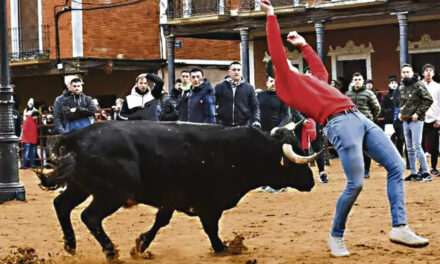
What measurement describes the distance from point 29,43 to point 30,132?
8.23m

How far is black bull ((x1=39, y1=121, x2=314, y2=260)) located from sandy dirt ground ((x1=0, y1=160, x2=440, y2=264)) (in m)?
0.42

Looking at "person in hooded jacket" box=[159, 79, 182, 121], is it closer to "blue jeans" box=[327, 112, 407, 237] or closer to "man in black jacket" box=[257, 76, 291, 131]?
"man in black jacket" box=[257, 76, 291, 131]

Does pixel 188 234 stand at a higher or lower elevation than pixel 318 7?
lower

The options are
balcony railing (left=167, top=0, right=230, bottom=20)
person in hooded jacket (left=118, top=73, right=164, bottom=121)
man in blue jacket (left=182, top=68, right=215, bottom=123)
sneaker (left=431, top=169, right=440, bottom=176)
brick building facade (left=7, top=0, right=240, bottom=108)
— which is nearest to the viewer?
person in hooded jacket (left=118, top=73, right=164, bottom=121)

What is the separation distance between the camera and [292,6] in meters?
28.7

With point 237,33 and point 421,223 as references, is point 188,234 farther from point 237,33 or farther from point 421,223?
point 237,33

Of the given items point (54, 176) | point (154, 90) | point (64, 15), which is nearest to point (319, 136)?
point (154, 90)

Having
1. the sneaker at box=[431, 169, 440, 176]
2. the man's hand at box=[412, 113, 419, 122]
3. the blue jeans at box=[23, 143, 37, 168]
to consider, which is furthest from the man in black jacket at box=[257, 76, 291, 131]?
the blue jeans at box=[23, 143, 37, 168]

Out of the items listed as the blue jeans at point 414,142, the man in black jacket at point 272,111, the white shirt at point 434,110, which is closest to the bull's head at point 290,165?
the man in black jacket at point 272,111

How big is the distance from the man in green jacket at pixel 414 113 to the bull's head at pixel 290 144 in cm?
710

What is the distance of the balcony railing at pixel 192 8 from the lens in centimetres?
3099

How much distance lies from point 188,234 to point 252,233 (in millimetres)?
670

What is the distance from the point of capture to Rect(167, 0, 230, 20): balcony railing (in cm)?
3099

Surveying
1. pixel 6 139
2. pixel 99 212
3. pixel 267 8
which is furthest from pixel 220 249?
pixel 6 139
